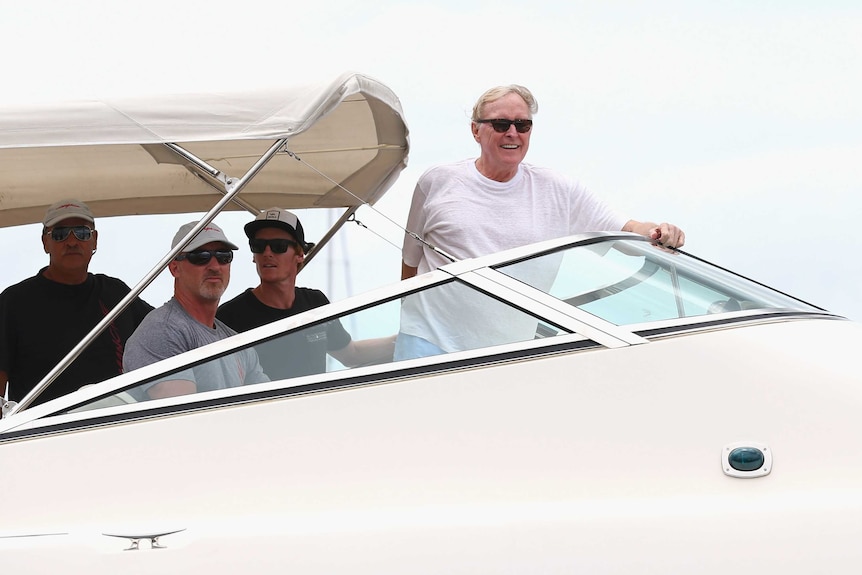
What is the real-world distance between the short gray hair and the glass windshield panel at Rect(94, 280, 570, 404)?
1.26m

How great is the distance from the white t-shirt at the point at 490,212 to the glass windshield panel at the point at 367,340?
2.67 feet

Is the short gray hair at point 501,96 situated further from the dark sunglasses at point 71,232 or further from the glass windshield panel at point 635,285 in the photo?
the dark sunglasses at point 71,232

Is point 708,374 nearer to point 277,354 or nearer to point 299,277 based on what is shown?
point 277,354

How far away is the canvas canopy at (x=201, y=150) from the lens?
3627 millimetres

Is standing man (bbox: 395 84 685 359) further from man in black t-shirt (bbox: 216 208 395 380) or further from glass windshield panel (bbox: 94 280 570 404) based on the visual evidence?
glass windshield panel (bbox: 94 280 570 404)

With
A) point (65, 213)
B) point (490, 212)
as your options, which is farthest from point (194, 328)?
point (65, 213)

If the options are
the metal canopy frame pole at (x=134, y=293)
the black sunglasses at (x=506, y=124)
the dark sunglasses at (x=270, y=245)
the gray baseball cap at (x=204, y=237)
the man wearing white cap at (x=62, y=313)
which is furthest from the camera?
the man wearing white cap at (x=62, y=313)

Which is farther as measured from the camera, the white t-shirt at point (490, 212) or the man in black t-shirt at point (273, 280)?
the man in black t-shirt at point (273, 280)

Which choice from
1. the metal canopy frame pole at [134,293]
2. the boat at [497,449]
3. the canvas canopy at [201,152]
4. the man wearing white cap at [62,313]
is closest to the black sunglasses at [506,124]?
the canvas canopy at [201,152]

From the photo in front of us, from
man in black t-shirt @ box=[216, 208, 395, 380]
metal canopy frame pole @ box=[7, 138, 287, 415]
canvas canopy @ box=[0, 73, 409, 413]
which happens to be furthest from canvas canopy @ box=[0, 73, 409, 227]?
man in black t-shirt @ box=[216, 208, 395, 380]

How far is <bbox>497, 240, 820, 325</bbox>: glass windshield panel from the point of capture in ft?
10.1

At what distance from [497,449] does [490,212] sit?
1.34m

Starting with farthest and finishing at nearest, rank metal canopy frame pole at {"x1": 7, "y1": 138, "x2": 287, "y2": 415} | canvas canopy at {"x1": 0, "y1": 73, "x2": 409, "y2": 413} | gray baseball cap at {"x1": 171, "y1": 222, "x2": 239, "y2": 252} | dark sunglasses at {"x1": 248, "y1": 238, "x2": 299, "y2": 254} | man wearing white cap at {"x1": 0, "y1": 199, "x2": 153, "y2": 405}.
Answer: man wearing white cap at {"x1": 0, "y1": 199, "x2": 153, "y2": 405} < dark sunglasses at {"x1": 248, "y1": 238, "x2": 299, "y2": 254} < gray baseball cap at {"x1": 171, "y1": 222, "x2": 239, "y2": 252} < canvas canopy at {"x1": 0, "y1": 73, "x2": 409, "y2": 413} < metal canopy frame pole at {"x1": 7, "y1": 138, "x2": 287, "y2": 415}

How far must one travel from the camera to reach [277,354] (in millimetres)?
3170
